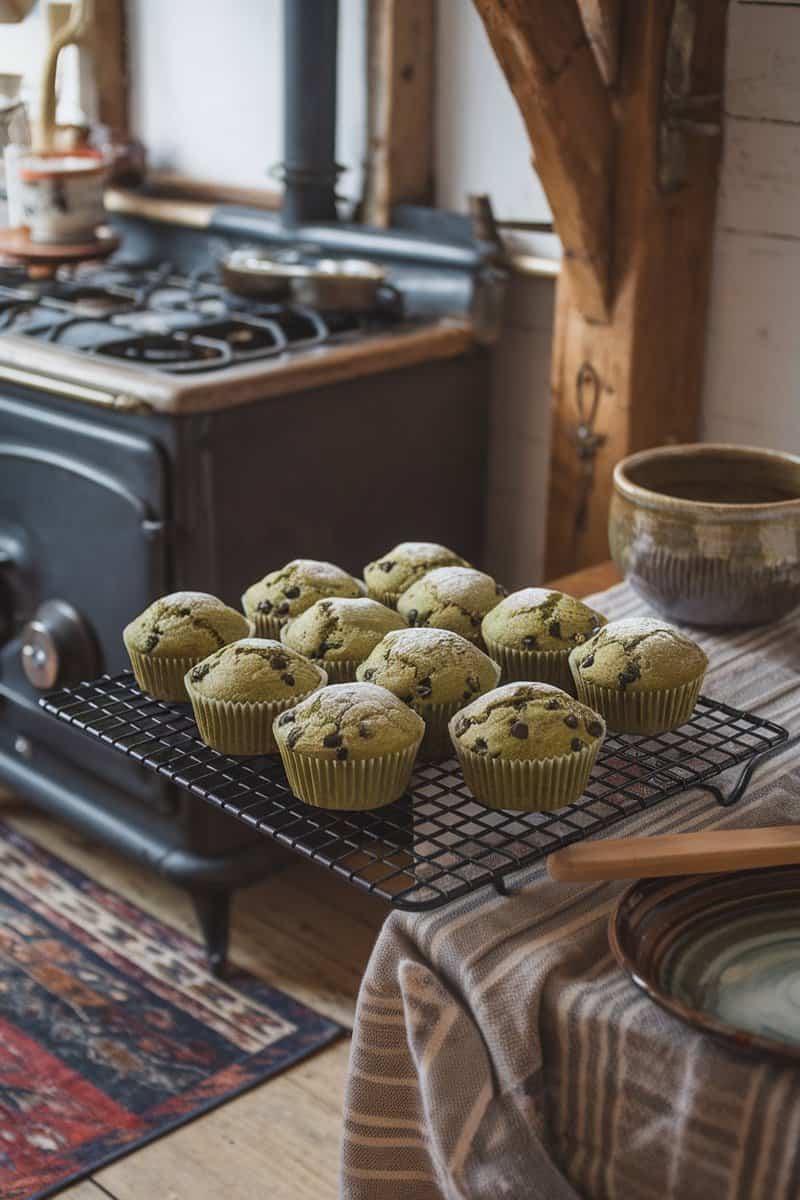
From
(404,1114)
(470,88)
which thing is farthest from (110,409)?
(404,1114)

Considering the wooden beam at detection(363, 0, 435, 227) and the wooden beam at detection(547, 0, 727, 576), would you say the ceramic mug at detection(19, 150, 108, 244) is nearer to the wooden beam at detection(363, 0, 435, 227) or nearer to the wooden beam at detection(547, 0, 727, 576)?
the wooden beam at detection(363, 0, 435, 227)

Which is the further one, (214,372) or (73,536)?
(73,536)

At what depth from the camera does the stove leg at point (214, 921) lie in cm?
222

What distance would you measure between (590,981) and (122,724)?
18.3 inches

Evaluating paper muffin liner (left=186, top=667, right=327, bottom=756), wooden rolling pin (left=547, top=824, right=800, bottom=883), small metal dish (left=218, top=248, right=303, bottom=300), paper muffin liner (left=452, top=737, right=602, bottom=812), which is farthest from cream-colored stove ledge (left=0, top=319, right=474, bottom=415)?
wooden rolling pin (left=547, top=824, right=800, bottom=883)

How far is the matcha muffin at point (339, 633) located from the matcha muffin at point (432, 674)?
26 millimetres

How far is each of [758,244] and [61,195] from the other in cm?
125

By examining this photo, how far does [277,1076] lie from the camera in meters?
2.05

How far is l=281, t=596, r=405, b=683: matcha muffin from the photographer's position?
1.30m

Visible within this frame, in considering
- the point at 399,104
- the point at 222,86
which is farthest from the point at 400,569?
the point at 222,86

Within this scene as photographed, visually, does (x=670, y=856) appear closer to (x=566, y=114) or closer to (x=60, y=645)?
(x=566, y=114)

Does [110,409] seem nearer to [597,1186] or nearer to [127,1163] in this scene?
[127,1163]

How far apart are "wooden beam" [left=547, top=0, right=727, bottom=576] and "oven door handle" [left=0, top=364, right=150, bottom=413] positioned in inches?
25.6

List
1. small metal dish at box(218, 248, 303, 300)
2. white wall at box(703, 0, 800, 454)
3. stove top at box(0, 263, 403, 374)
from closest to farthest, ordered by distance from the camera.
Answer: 1. white wall at box(703, 0, 800, 454)
2. stove top at box(0, 263, 403, 374)
3. small metal dish at box(218, 248, 303, 300)
